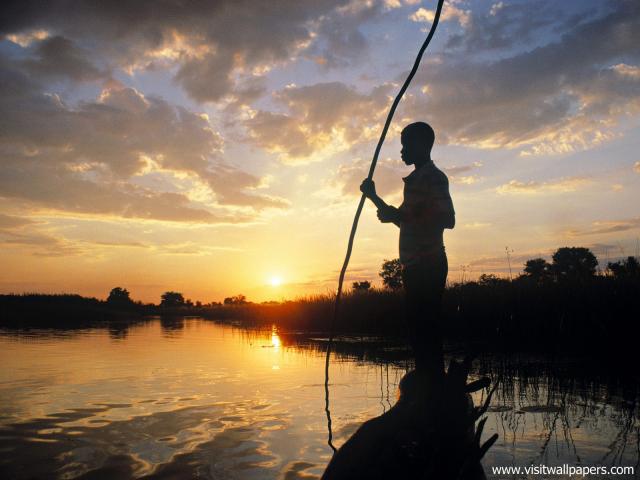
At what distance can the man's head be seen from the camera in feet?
14.8

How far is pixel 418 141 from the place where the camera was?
4512 mm

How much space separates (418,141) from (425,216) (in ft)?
2.57

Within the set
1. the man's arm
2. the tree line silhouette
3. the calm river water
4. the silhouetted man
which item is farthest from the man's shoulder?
the tree line silhouette

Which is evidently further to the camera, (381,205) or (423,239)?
(381,205)

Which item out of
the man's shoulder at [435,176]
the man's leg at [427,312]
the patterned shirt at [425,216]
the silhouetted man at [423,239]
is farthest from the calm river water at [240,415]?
the man's shoulder at [435,176]

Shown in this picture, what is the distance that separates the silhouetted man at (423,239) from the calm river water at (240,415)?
56.4 inches

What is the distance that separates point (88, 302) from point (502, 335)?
5251cm

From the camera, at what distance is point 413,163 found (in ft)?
15.0

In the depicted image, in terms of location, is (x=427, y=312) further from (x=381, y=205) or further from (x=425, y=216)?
(x=381, y=205)

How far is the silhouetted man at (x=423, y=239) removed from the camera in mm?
4023

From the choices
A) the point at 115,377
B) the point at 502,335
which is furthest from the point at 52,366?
the point at 502,335

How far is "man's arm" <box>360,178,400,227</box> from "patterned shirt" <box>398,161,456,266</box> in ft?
0.30

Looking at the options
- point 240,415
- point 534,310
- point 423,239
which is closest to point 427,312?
point 423,239

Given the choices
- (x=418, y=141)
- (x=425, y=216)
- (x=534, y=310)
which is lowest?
(x=534, y=310)
